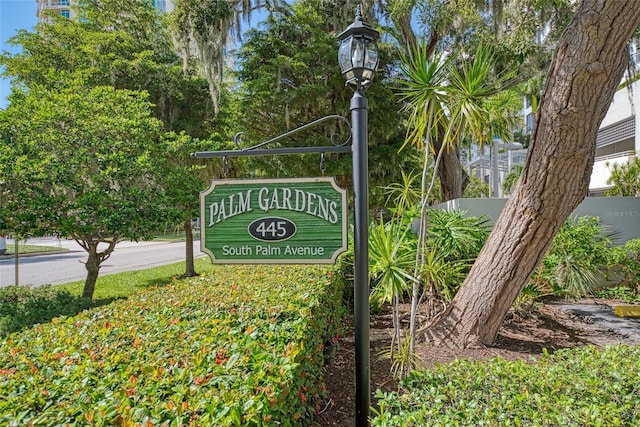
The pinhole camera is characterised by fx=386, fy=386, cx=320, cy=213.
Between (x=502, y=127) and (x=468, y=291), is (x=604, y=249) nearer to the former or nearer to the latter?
(x=468, y=291)

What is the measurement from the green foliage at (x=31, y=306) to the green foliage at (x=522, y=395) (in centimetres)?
514

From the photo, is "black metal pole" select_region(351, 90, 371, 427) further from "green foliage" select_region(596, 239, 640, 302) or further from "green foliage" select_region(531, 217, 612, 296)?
"green foliage" select_region(596, 239, 640, 302)

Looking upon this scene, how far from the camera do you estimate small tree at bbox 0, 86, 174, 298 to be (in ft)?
19.3

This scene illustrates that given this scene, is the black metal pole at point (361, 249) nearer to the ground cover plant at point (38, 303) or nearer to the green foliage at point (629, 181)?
the ground cover plant at point (38, 303)

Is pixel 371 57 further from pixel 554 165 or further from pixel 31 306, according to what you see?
pixel 31 306

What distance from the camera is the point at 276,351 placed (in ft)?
5.98

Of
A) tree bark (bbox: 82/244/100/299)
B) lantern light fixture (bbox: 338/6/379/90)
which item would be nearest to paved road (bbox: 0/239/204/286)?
tree bark (bbox: 82/244/100/299)

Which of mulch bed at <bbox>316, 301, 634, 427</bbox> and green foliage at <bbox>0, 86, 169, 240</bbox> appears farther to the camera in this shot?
green foliage at <bbox>0, 86, 169, 240</bbox>

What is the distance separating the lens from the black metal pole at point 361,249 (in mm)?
2137

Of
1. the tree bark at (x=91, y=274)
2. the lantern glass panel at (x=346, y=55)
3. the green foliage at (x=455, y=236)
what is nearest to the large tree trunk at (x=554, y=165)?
the green foliage at (x=455, y=236)

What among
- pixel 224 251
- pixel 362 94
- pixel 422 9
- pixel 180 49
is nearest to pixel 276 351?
pixel 224 251

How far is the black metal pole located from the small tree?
5.26 meters

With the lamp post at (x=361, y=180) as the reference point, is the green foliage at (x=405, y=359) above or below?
below

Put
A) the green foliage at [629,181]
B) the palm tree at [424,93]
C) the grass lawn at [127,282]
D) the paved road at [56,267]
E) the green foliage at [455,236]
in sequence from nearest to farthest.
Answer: the palm tree at [424,93] < the green foliage at [455,236] < the grass lawn at [127,282] < the green foliage at [629,181] < the paved road at [56,267]
